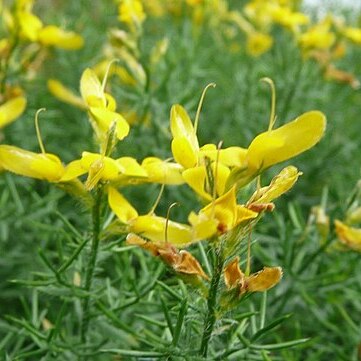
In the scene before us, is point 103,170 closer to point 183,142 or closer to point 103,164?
point 103,164

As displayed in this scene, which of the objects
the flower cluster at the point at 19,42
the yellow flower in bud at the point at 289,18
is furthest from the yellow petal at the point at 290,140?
the yellow flower in bud at the point at 289,18

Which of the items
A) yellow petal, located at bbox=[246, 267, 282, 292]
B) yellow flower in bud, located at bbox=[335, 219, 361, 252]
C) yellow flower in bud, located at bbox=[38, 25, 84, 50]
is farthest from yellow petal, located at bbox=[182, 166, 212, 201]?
yellow flower in bud, located at bbox=[38, 25, 84, 50]

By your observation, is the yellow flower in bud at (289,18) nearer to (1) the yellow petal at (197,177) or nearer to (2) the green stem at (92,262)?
(2) the green stem at (92,262)

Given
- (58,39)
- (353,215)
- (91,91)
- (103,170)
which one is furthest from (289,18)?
(103,170)

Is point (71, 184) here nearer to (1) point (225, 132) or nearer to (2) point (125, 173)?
(2) point (125, 173)

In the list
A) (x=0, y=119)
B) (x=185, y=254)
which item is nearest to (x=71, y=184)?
(x=185, y=254)

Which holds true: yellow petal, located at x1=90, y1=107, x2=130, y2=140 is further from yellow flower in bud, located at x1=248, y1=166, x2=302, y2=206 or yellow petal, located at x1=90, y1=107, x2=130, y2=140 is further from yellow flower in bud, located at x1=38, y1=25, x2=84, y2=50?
yellow flower in bud, located at x1=38, y1=25, x2=84, y2=50
